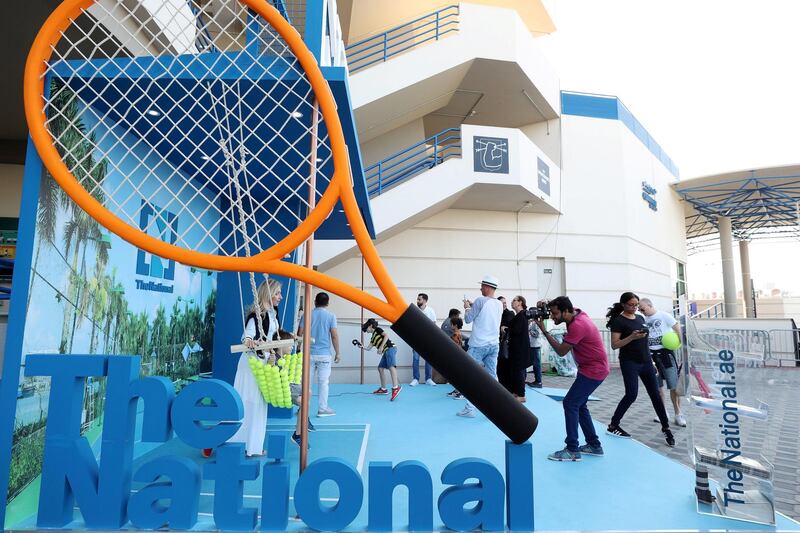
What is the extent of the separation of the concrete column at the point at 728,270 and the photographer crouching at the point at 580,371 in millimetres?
19209

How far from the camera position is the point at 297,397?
459cm

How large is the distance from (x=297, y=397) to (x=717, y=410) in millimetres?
3727

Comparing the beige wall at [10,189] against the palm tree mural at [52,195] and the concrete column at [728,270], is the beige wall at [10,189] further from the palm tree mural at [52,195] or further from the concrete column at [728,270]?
the concrete column at [728,270]

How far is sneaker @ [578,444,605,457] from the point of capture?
434 centimetres

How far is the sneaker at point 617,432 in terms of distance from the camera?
5055mm

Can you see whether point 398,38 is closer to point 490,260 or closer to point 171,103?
point 490,260

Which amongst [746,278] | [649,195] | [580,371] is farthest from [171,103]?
[746,278]

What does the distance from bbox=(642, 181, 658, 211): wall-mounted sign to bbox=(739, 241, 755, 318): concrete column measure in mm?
12452

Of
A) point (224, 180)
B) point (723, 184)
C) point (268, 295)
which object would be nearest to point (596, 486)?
point (268, 295)

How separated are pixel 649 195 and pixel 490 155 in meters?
8.23

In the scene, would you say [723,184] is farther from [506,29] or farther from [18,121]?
[18,121]

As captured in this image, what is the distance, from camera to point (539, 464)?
13.4ft

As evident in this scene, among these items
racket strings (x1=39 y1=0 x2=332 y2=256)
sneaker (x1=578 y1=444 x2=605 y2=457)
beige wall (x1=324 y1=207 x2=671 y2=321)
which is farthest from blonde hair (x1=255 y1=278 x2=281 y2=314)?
beige wall (x1=324 y1=207 x2=671 y2=321)

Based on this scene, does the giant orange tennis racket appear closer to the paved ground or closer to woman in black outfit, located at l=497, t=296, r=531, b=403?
the paved ground
